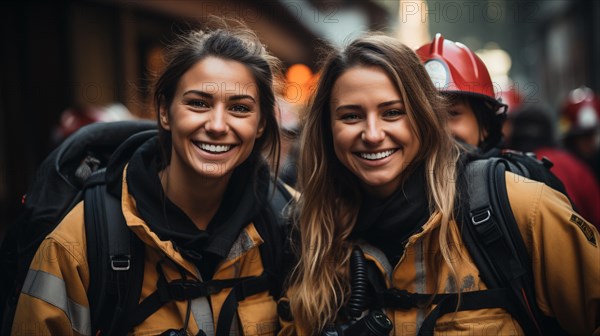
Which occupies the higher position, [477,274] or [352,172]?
[352,172]

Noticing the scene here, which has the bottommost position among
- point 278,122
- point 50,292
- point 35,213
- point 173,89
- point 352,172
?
point 50,292

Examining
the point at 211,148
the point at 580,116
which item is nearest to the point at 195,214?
the point at 211,148

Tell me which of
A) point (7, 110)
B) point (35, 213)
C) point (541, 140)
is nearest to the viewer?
point (35, 213)

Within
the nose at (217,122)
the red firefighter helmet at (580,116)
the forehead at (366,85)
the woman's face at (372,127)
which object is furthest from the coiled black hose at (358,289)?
the red firefighter helmet at (580,116)

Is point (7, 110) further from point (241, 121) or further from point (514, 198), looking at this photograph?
point (514, 198)

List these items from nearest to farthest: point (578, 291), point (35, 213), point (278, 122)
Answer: point (578, 291), point (35, 213), point (278, 122)

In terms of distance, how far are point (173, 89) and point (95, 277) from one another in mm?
975

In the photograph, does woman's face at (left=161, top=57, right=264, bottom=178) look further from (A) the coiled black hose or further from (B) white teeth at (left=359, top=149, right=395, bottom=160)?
(A) the coiled black hose

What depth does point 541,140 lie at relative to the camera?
4891 millimetres

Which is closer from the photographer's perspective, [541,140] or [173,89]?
[173,89]

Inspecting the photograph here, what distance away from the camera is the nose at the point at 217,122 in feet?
8.43

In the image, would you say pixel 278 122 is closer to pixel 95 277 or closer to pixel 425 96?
pixel 425 96

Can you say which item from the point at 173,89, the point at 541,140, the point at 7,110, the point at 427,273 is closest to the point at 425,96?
the point at 427,273

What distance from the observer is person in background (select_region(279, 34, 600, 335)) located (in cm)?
223
